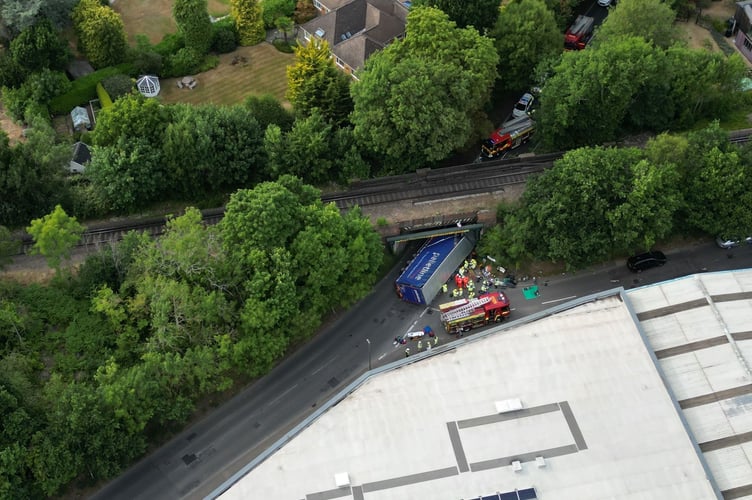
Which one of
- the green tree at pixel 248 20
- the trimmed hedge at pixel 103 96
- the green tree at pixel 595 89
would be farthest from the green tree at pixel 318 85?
the trimmed hedge at pixel 103 96

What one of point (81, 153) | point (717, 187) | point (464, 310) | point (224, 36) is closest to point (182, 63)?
point (224, 36)

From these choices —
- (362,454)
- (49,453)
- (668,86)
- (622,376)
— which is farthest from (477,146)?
(49,453)

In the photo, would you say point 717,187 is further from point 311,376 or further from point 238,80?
point 238,80

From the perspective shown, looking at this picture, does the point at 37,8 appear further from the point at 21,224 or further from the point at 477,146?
the point at 477,146

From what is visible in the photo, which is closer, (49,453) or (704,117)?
(49,453)

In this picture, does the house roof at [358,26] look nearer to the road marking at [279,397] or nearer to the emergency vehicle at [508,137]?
the emergency vehicle at [508,137]
